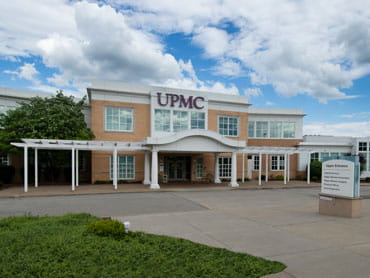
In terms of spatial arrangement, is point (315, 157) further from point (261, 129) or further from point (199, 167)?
point (199, 167)

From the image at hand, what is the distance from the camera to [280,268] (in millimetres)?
4836

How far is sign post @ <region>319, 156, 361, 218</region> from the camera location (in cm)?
979

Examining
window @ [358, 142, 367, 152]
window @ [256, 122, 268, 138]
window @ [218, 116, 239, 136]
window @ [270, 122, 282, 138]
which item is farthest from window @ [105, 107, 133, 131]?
window @ [358, 142, 367, 152]

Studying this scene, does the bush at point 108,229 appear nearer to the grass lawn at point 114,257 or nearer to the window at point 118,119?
the grass lawn at point 114,257

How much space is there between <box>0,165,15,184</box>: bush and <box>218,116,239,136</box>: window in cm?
1729

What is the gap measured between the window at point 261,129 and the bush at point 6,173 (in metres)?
22.3

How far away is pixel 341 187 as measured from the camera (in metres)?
10.2

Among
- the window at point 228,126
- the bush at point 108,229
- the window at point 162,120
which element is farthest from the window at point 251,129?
the bush at point 108,229

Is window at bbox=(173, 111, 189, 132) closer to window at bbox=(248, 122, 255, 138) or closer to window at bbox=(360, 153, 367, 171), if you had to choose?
window at bbox=(248, 122, 255, 138)

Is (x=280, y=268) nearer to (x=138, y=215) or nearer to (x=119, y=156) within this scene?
(x=138, y=215)

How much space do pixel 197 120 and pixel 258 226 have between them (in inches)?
636

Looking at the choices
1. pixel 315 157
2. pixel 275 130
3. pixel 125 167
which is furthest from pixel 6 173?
pixel 315 157

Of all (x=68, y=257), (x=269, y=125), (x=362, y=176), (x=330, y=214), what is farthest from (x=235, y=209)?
(x=362, y=176)

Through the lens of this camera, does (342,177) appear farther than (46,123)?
No
